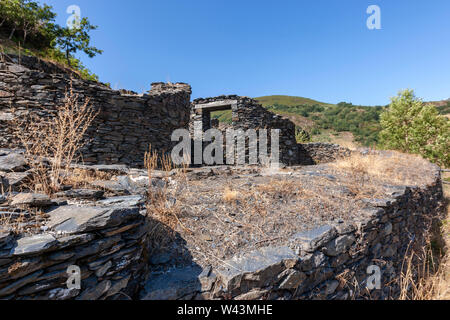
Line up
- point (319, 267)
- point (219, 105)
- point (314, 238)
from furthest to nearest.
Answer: point (219, 105), point (314, 238), point (319, 267)

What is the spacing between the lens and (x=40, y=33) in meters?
10.8

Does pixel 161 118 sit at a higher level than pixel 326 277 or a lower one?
higher

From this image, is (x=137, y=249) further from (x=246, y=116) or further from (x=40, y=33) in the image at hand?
(x=40, y=33)

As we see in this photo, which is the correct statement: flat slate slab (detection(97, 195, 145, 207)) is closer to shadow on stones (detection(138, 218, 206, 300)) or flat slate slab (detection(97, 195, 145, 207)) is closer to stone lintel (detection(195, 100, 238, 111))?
shadow on stones (detection(138, 218, 206, 300))

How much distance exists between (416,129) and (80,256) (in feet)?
49.8

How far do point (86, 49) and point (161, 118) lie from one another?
9.27 metres

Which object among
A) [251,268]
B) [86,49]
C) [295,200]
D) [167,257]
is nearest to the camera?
[251,268]

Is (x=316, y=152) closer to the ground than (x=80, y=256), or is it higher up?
higher up

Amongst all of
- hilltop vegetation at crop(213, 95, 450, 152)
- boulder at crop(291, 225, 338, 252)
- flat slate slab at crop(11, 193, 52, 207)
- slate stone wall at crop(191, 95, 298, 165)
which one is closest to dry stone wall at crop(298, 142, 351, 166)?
slate stone wall at crop(191, 95, 298, 165)

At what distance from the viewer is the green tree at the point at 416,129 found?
10212 mm

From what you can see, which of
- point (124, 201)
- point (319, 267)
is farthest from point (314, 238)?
point (124, 201)
